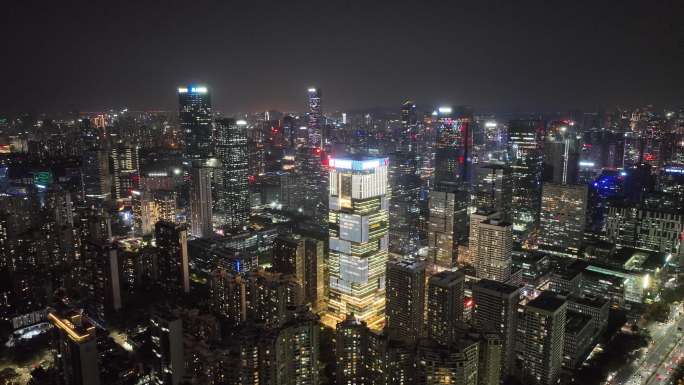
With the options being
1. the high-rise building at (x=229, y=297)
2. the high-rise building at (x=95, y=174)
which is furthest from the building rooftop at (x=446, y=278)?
the high-rise building at (x=95, y=174)

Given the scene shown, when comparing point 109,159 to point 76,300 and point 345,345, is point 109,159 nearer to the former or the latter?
point 76,300

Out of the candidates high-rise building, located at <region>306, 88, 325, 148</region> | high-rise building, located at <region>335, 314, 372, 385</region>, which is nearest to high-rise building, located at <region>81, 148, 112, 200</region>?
high-rise building, located at <region>306, 88, 325, 148</region>

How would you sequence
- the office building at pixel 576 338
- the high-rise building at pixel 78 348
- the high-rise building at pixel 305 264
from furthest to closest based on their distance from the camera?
the high-rise building at pixel 305 264
the office building at pixel 576 338
the high-rise building at pixel 78 348

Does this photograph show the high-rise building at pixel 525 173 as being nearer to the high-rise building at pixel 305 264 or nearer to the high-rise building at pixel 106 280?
the high-rise building at pixel 305 264

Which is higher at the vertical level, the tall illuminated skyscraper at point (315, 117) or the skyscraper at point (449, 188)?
the tall illuminated skyscraper at point (315, 117)

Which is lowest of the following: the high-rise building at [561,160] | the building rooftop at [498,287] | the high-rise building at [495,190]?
the building rooftop at [498,287]

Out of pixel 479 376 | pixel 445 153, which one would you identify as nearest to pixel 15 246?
pixel 479 376
